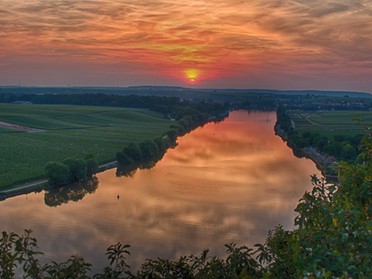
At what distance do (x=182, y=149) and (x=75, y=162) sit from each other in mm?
25995

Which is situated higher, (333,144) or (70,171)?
(333,144)

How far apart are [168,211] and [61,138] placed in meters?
41.4

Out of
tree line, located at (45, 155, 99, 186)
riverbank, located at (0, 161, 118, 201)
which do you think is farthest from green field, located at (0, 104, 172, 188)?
tree line, located at (45, 155, 99, 186)

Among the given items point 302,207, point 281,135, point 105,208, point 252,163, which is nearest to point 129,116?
point 281,135

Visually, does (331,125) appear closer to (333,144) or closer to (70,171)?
(333,144)

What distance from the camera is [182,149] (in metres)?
65.8

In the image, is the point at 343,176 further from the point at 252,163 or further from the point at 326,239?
the point at 252,163

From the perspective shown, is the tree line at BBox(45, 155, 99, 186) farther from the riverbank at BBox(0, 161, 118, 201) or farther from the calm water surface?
the calm water surface

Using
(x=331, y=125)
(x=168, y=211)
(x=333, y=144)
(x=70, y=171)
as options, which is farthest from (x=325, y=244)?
(x=331, y=125)

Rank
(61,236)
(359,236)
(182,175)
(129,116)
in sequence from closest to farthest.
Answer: (359,236), (61,236), (182,175), (129,116)

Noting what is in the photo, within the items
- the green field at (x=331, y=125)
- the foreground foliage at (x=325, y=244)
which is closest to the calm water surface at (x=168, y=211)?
the foreground foliage at (x=325, y=244)

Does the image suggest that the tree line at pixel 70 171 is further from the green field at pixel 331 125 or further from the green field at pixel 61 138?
the green field at pixel 331 125

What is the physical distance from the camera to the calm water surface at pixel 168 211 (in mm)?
25000

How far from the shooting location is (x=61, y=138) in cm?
6788
